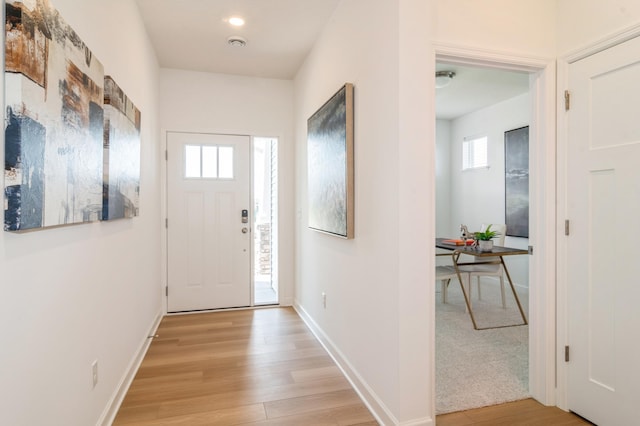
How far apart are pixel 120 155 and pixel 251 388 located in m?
1.65

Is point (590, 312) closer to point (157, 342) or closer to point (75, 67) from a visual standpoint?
point (75, 67)

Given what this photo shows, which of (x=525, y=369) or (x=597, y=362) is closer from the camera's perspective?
(x=597, y=362)

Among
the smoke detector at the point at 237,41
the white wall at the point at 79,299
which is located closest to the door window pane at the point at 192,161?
the white wall at the point at 79,299

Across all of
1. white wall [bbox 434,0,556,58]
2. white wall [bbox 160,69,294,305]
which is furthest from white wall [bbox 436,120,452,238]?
white wall [bbox 434,0,556,58]

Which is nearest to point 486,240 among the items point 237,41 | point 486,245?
point 486,245

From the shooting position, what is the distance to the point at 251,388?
7.39 ft

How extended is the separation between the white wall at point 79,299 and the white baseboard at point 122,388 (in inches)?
1.5

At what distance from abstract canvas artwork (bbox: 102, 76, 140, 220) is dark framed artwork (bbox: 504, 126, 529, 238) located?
4.55 metres

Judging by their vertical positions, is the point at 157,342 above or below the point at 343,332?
below

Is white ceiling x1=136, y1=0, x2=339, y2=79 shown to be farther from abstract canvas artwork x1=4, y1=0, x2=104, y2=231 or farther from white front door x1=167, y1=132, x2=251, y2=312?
abstract canvas artwork x1=4, y1=0, x2=104, y2=231

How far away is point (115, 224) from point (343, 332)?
165 centimetres

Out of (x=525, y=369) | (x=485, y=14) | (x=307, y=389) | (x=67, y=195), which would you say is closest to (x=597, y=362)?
(x=525, y=369)

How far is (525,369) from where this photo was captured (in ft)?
8.07

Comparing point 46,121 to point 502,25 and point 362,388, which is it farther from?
point 502,25
